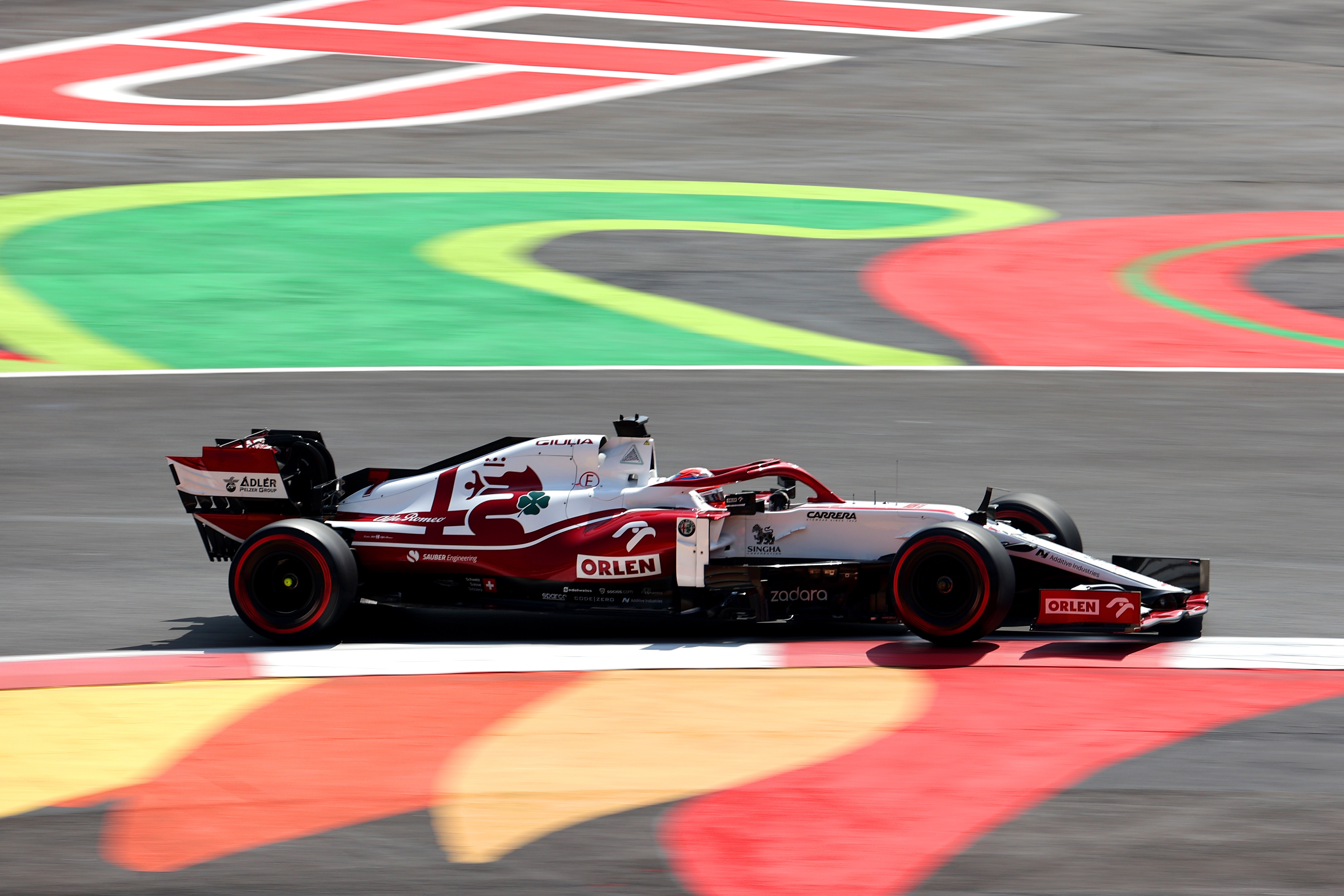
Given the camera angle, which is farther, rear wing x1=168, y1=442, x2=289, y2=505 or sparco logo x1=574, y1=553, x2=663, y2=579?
rear wing x1=168, y1=442, x2=289, y2=505

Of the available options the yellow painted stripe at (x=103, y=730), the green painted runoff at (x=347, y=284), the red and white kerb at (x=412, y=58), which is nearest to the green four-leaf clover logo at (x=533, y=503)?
the yellow painted stripe at (x=103, y=730)

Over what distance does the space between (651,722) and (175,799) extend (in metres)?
2.20

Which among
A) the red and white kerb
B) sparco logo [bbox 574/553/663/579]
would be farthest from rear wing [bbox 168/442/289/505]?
the red and white kerb

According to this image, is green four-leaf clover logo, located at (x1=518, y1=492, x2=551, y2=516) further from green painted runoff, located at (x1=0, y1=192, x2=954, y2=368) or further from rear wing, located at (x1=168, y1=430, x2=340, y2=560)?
green painted runoff, located at (x1=0, y1=192, x2=954, y2=368)

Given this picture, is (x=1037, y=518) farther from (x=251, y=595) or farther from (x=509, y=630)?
(x=251, y=595)

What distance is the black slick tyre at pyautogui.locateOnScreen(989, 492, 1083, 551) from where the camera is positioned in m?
10.2

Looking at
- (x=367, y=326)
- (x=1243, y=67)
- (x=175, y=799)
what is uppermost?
(x=1243, y=67)

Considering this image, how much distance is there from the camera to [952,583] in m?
9.11

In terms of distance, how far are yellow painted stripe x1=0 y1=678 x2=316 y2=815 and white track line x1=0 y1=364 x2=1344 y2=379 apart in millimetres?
8552

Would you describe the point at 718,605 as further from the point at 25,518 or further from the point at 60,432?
the point at 60,432

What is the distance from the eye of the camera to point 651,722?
8125 millimetres

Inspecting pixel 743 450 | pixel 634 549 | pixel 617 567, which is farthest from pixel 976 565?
pixel 743 450

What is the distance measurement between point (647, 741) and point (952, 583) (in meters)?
2.13

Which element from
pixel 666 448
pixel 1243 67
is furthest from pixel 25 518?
pixel 1243 67
